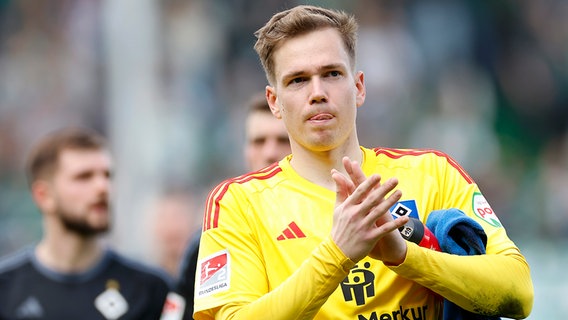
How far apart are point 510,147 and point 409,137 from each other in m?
1.17

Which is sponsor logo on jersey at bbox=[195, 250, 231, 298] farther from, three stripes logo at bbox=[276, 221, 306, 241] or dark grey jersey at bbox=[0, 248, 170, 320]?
dark grey jersey at bbox=[0, 248, 170, 320]

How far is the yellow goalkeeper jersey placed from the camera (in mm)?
3611

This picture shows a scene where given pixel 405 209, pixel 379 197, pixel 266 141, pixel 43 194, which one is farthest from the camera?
pixel 43 194

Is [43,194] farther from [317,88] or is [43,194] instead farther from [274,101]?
[317,88]

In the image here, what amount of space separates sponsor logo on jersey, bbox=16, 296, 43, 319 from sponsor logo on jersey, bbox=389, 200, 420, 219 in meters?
4.05

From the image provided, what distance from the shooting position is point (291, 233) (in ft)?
13.0

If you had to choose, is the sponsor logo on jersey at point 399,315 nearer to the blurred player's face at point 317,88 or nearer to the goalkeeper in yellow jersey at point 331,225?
the goalkeeper in yellow jersey at point 331,225

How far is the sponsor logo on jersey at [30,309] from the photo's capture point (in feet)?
24.0

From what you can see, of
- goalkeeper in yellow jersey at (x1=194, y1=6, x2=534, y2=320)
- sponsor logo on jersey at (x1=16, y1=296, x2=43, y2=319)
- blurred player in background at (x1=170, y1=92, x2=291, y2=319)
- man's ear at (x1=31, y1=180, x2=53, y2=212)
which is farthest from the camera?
man's ear at (x1=31, y1=180, x2=53, y2=212)

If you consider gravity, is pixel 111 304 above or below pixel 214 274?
below

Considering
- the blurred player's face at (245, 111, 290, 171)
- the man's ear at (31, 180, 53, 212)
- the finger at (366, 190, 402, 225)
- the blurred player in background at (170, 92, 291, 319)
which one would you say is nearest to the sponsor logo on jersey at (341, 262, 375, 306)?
the finger at (366, 190, 402, 225)

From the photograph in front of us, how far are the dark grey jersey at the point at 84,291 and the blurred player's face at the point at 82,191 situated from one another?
29 centimetres

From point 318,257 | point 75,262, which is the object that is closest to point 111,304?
point 75,262

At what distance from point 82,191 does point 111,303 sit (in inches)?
34.2
